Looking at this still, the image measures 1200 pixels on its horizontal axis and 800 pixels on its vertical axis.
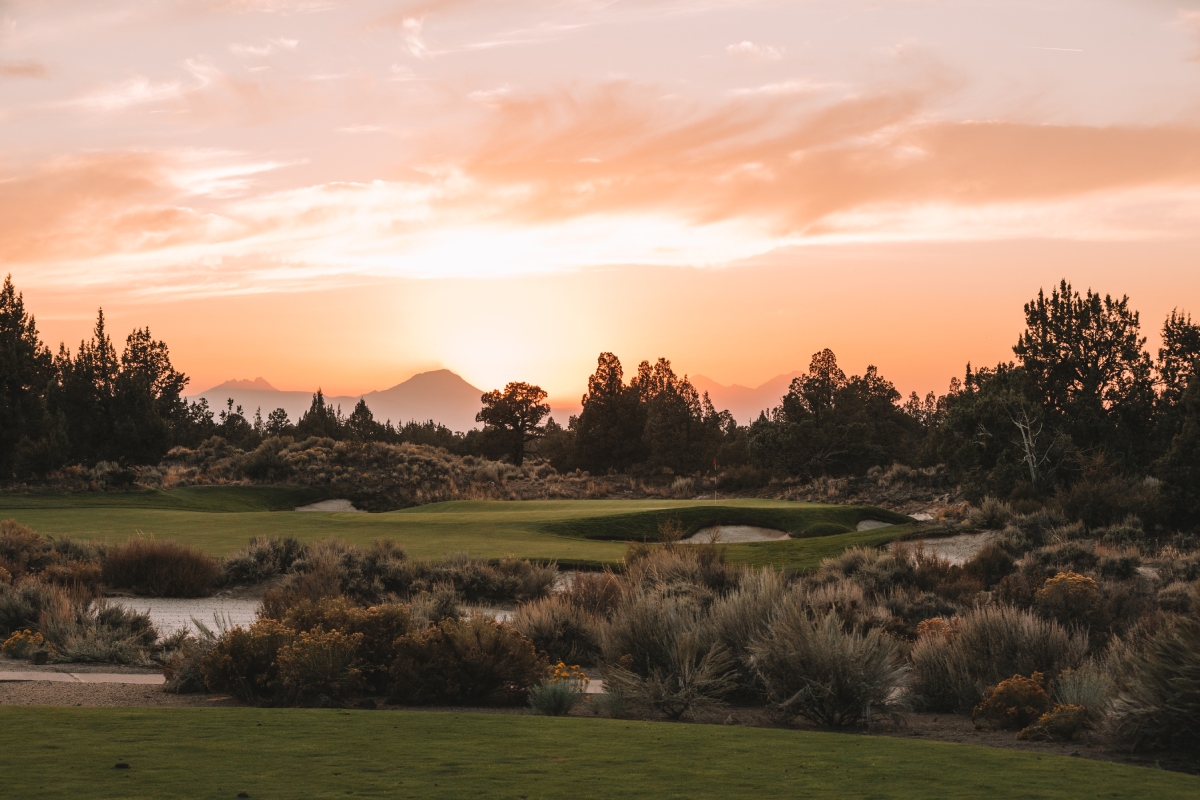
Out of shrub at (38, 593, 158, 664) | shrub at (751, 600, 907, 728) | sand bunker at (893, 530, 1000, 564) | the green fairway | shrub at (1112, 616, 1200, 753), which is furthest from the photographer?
sand bunker at (893, 530, 1000, 564)

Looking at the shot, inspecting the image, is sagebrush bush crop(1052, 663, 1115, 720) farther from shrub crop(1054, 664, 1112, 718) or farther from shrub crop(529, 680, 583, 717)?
shrub crop(529, 680, 583, 717)

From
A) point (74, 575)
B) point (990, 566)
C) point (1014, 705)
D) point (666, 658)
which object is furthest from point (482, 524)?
point (1014, 705)

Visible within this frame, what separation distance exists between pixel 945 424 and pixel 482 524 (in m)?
19.4

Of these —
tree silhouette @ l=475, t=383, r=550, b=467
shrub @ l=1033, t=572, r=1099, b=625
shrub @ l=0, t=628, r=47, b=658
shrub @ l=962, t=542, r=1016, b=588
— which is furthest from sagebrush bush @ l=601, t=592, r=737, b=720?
tree silhouette @ l=475, t=383, r=550, b=467

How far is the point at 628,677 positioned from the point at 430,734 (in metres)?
2.79

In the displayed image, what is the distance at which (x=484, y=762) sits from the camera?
22.6 feet

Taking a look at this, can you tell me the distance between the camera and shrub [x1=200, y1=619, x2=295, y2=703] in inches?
409

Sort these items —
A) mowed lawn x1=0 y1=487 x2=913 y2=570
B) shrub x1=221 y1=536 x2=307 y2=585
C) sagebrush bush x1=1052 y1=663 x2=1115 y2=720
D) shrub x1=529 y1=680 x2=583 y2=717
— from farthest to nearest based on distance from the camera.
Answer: mowed lawn x1=0 y1=487 x2=913 y2=570 → shrub x1=221 y1=536 x2=307 y2=585 → shrub x1=529 y1=680 x2=583 y2=717 → sagebrush bush x1=1052 y1=663 x2=1115 y2=720

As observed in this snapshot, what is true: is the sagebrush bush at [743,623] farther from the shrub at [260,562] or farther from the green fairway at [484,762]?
the shrub at [260,562]

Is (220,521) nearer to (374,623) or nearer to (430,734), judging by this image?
(374,623)

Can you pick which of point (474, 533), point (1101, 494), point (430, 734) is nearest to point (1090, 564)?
point (1101, 494)

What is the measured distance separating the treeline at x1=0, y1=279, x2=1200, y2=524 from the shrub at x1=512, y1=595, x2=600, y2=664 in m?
21.3

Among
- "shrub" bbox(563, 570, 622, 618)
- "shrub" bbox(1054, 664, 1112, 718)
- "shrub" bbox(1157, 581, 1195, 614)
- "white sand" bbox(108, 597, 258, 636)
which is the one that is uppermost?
"shrub" bbox(1054, 664, 1112, 718)

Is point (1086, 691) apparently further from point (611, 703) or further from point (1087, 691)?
point (611, 703)
